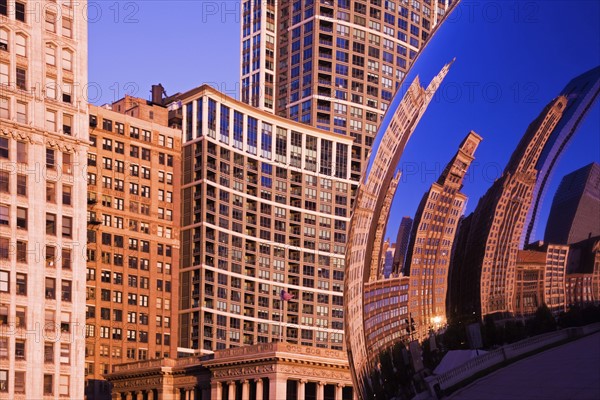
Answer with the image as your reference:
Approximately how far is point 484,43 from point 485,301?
101 cm

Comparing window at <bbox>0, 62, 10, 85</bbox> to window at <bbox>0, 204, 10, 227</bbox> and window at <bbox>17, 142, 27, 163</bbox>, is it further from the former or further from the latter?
window at <bbox>0, 204, 10, 227</bbox>

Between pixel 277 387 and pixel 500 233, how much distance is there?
10327 centimetres

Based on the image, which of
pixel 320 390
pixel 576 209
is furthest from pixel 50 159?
pixel 576 209

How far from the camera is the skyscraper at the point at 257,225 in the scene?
154375 millimetres

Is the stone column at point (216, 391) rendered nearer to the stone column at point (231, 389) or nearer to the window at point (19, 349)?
the stone column at point (231, 389)

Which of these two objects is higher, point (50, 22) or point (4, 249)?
point (50, 22)

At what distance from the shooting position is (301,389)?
4250 inches

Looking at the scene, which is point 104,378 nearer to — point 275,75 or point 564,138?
point 275,75

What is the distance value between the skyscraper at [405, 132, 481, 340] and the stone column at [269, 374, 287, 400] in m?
103

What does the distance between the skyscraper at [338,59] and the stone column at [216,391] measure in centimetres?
6248

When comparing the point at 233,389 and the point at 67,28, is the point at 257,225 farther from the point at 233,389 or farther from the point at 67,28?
the point at 67,28

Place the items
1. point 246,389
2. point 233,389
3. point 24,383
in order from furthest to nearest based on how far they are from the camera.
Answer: point 233,389
point 246,389
point 24,383

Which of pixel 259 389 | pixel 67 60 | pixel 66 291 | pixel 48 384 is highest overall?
pixel 67 60

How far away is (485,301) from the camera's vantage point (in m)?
4.38
